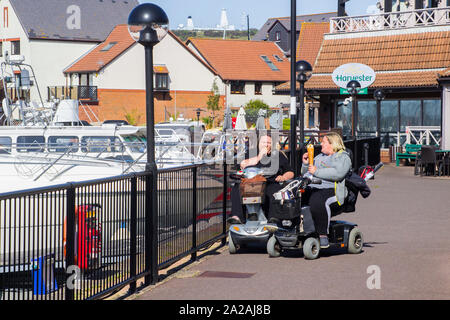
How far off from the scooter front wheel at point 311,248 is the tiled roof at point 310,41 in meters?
29.2

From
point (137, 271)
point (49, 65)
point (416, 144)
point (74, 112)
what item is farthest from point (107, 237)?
point (49, 65)

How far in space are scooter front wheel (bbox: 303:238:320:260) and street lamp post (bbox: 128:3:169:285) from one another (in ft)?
7.28

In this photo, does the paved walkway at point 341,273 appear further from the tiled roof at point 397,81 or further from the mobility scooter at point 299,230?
the tiled roof at point 397,81

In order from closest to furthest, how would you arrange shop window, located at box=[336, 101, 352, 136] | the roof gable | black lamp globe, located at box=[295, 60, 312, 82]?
1. black lamp globe, located at box=[295, 60, 312, 82]
2. shop window, located at box=[336, 101, 352, 136]
3. the roof gable

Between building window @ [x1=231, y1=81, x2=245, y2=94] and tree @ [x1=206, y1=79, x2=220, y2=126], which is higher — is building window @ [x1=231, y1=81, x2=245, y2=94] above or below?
above

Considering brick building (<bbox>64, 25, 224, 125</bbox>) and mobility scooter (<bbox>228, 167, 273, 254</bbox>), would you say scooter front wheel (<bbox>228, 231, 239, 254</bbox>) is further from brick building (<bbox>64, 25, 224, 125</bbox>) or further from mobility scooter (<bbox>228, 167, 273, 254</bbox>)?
brick building (<bbox>64, 25, 224, 125</bbox>)

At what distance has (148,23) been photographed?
Result: 910 cm

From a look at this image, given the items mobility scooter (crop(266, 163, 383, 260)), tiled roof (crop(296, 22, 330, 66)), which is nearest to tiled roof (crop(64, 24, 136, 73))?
tiled roof (crop(296, 22, 330, 66))

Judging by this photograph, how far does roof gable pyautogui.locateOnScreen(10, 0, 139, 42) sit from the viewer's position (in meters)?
76.5

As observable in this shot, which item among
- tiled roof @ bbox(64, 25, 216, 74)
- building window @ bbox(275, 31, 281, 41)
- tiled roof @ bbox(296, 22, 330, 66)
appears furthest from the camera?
building window @ bbox(275, 31, 281, 41)

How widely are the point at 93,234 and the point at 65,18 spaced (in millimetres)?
75124

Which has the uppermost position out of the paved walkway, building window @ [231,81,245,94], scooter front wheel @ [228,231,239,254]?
Result: building window @ [231,81,245,94]

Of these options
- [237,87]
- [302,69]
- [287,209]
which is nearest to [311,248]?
[287,209]

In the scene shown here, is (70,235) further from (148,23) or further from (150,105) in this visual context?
(148,23)
